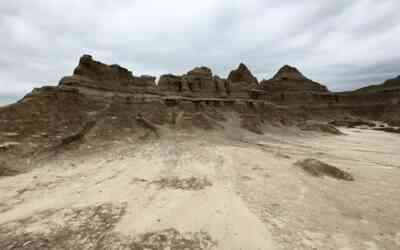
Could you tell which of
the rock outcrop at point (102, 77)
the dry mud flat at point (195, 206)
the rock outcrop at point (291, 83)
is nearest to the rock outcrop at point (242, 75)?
the rock outcrop at point (291, 83)

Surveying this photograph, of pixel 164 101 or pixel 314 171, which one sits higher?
pixel 164 101

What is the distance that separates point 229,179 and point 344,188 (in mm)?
4105

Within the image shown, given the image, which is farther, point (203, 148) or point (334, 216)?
point (203, 148)

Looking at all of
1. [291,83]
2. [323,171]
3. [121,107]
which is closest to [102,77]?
[121,107]

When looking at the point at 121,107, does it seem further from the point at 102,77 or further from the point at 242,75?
the point at 242,75

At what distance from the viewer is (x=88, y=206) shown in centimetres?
605

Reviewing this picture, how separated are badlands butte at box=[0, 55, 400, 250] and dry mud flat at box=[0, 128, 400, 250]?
1.4 inches

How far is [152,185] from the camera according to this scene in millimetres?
7777

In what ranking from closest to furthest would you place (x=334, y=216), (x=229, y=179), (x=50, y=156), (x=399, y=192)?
(x=334, y=216) < (x=399, y=192) < (x=229, y=179) < (x=50, y=156)

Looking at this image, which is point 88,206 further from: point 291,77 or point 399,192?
point 291,77

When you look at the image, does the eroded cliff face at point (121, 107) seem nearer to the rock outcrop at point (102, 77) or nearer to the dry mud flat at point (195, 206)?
the rock outcrop at point (102, 77)

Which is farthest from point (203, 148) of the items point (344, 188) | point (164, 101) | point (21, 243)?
point (164, 101)

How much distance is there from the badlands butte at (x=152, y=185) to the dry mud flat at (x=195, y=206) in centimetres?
3

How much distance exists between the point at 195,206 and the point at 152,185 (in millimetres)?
2284
